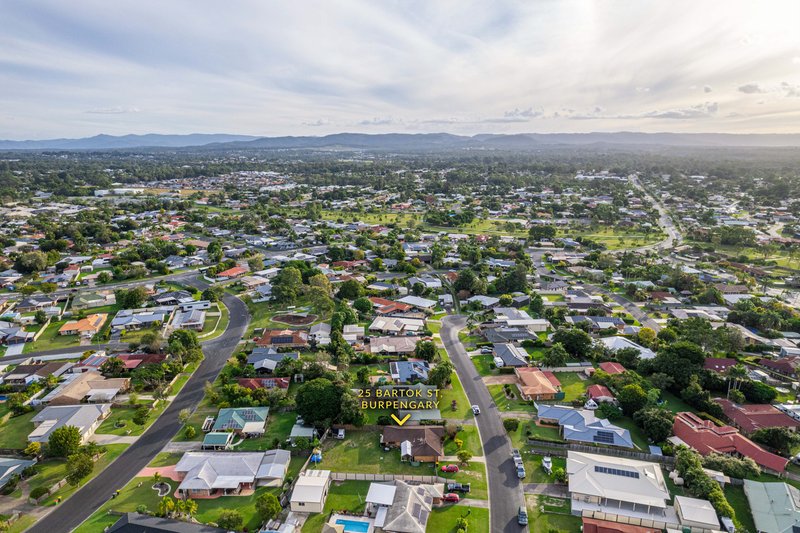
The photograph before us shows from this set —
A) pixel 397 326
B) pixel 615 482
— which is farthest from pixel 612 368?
pixel 397 326

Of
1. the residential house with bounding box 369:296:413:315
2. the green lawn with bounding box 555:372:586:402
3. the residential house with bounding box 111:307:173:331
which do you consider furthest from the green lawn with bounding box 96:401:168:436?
the green lawn with bounding box 555:372:586:402

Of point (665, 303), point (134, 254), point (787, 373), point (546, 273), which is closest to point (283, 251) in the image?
point (134, 254)

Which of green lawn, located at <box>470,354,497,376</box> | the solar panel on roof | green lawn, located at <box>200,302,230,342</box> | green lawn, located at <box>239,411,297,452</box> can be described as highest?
the solar panel on roof

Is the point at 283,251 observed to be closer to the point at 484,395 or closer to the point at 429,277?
the point at 429,277

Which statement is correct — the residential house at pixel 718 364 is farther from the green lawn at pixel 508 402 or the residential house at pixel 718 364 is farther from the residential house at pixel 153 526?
the residential house at pixel 153 526

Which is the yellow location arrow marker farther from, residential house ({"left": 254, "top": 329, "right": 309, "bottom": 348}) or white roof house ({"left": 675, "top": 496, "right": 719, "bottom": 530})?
white roof house ({"left": 675, "top": 496, "right": 719, "bottom": 530})

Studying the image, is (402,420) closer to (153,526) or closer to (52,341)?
(153,526)

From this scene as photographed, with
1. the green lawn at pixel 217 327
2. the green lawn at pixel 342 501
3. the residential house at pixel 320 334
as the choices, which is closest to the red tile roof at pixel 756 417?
the green lawn at pixel 342 501

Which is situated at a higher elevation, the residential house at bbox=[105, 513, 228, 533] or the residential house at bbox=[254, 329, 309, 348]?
the residential house at bbox=[105, 513, 228, 533]
